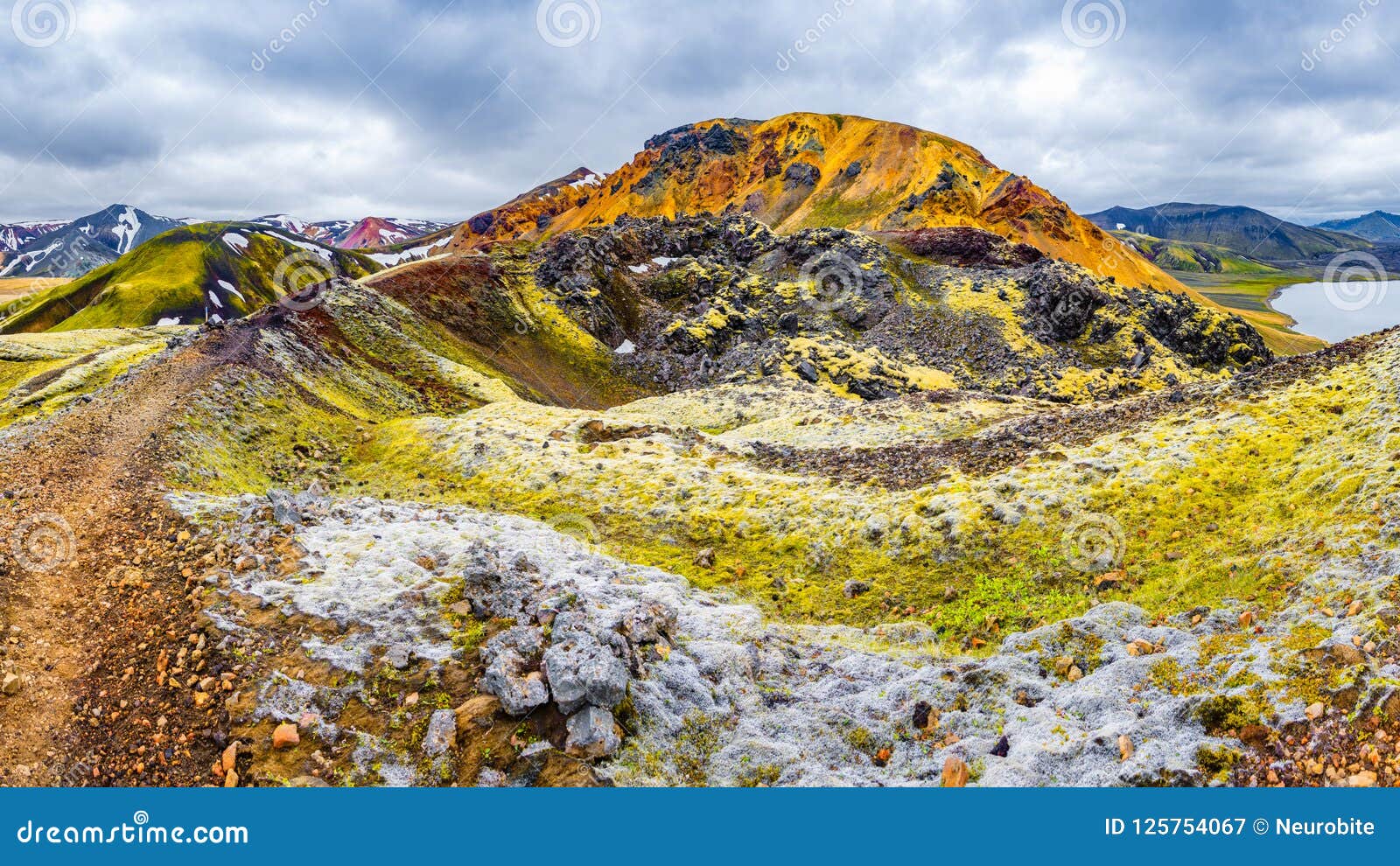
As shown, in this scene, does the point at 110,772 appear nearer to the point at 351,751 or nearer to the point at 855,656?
the point at 351,751

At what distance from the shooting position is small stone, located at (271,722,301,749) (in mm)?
11977

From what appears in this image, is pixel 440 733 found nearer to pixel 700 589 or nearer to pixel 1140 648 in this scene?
pixel 700 589

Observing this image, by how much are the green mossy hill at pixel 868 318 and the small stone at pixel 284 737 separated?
216ft

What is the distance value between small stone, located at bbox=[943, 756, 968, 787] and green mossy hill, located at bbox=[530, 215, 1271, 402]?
208 feet

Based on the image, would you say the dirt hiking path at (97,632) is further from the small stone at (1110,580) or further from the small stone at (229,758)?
the small stone at (1110,580)

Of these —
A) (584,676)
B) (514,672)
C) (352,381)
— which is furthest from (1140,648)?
(352,381)

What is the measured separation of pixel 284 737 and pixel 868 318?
100 metres

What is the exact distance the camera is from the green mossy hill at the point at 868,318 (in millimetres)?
83312

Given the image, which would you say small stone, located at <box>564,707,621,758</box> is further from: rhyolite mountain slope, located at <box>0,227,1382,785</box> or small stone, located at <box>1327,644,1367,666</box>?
small stone, located at <box>1327,644,1367,666</box>

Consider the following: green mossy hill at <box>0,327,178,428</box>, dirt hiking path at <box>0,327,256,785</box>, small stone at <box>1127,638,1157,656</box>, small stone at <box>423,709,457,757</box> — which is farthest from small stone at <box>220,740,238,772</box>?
green mossy hill at <box>0,327,178,428</box>

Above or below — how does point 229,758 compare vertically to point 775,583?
below

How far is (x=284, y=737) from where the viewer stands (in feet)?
39.3

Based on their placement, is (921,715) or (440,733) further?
(921,715)

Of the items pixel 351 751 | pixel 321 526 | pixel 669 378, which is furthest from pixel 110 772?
pixel 669 378
